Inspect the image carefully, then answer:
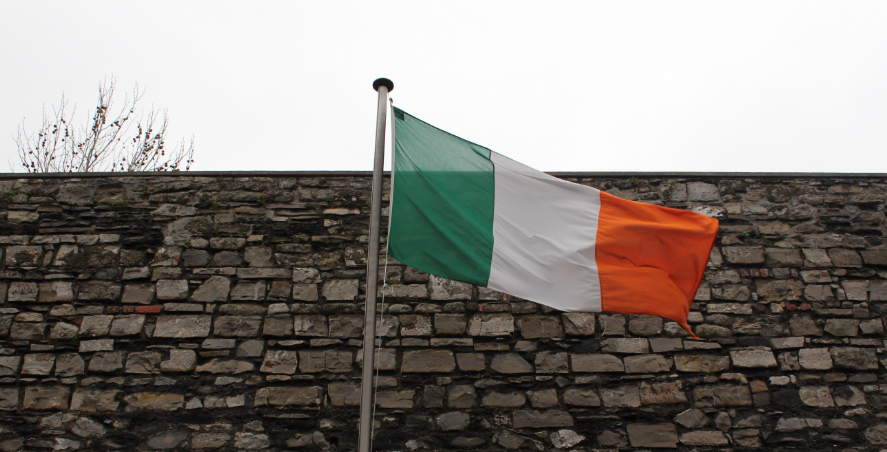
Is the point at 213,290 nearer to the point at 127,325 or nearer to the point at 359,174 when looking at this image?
the point at 127,325

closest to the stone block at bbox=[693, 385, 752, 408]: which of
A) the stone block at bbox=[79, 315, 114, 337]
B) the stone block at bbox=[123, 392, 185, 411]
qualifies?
the stone block at bbox=[123, 392, 185, 411]

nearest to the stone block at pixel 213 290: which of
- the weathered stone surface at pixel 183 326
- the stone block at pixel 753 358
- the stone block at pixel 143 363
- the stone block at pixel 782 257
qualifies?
the weathered stone surface at pixel 183 326

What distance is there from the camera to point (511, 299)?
4.29 meters

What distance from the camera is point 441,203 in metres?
2.83

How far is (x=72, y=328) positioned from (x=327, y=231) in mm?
2082

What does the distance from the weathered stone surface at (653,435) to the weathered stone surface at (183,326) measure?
3344mm

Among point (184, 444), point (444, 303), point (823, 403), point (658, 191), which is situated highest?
point (658, 191)

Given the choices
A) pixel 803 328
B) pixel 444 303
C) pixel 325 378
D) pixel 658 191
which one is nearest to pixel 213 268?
pixel 325 378

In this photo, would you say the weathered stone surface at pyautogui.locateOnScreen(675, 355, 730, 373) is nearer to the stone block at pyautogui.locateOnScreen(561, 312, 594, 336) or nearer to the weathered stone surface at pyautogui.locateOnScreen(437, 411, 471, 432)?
the stone block at pyautogui.locateOnScreen(561, 312, 594, 336)

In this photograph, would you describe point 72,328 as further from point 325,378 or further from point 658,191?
point 658,191

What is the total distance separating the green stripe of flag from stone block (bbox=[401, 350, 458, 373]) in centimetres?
157

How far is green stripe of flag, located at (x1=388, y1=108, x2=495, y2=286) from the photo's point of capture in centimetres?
271

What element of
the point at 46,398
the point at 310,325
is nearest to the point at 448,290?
the point at 310,325

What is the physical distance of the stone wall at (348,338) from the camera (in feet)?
12.9
